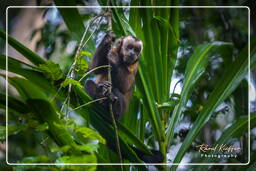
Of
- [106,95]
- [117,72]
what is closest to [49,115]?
[106,95]

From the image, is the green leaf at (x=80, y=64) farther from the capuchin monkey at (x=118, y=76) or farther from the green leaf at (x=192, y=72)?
the green leaf at (x=192, y=72)

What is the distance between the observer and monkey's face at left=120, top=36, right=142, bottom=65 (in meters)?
1.27

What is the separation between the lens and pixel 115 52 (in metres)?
1.35

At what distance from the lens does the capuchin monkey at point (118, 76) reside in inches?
49.8

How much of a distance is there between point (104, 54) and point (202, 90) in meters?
0.51

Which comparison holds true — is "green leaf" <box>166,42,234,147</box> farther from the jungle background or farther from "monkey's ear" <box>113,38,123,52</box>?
"monkey's ear" <box>113,38,123,52</box>

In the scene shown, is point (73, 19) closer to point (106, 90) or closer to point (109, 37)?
point (109, 37)

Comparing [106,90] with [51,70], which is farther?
[106,90]

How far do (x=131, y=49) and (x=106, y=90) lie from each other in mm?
173

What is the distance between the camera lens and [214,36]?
1.65 m

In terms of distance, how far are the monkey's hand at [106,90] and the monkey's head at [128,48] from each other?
0.12 meters

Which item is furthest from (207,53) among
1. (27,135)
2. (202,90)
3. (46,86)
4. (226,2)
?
(27,135)

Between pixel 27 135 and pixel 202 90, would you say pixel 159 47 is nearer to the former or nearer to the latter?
pixel 202 90
